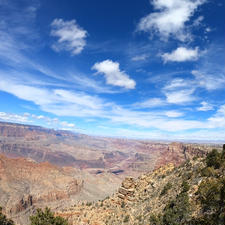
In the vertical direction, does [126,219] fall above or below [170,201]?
below

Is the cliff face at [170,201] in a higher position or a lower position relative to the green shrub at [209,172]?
lower

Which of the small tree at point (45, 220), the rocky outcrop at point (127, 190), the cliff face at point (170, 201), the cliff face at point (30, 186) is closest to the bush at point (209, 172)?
the cliff face at point (170, 201)

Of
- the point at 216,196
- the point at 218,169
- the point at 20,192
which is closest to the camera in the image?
the point at 216,196

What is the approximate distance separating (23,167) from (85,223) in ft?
399

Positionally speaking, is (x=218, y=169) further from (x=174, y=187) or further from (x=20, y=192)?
(x=20, y=192)

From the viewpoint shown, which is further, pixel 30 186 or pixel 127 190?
pixel 30 186

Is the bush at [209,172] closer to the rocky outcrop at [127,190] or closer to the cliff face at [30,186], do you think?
the rocky outcrop at [127,190]

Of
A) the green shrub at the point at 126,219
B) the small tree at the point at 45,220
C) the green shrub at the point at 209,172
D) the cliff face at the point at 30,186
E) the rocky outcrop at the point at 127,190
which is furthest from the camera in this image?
the cliff face at the point at 30,186

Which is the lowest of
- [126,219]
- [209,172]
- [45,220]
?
[126,219]

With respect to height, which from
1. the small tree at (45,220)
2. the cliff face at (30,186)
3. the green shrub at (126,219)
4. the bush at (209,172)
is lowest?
the cliff face at (30,186)

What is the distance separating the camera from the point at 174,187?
24641mm

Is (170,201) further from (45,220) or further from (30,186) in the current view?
(30,186)

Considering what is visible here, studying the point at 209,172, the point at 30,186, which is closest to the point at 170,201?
the point at 209,172

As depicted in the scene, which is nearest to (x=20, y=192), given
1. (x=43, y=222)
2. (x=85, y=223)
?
(x=85, y=223)
